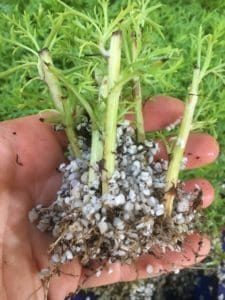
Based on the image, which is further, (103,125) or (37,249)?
(37,249)

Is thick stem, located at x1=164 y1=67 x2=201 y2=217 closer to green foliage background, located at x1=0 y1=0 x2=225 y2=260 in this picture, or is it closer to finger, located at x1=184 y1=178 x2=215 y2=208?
Result: finger, located at x1=184 y1=178 x2=215 y2=208

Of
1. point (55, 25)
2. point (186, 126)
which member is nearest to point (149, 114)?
point (186, 126)

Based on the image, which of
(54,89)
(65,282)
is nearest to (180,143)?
(54,89)

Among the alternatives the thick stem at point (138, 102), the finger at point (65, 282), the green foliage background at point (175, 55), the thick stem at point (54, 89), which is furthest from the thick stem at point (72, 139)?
the green foliage background at point (175, 55)

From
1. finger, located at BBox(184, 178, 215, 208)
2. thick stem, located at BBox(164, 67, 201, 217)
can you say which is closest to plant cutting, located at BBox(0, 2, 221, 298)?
thick stem, located at BBox(164, 67, 201, 217)

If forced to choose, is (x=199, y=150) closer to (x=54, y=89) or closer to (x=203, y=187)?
(x=203, y=187)

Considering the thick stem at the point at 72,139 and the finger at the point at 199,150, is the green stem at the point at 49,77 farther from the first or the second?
the finger at the point at 199,150

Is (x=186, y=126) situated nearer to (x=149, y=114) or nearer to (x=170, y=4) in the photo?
(x=149, y=114)
